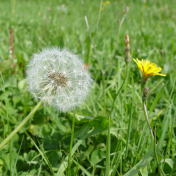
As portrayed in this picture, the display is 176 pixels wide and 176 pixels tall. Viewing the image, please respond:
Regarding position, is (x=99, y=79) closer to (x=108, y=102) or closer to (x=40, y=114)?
(x=108, y=102)

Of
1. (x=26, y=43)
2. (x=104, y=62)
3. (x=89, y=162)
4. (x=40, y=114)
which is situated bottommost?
(x=89, y=162)

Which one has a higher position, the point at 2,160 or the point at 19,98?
the point at 19,98

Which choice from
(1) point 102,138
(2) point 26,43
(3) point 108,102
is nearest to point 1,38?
(2) point 26,43

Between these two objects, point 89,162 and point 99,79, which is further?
point 99,79

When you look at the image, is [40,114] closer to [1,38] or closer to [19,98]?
[19,98]

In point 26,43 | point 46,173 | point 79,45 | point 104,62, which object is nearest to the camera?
point 46,173

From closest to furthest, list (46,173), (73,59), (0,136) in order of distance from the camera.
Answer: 1. (46,173)
2. (73,59)
3. (0,136)

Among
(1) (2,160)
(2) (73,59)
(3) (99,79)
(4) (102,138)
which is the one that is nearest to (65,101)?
(2) (73,59)
